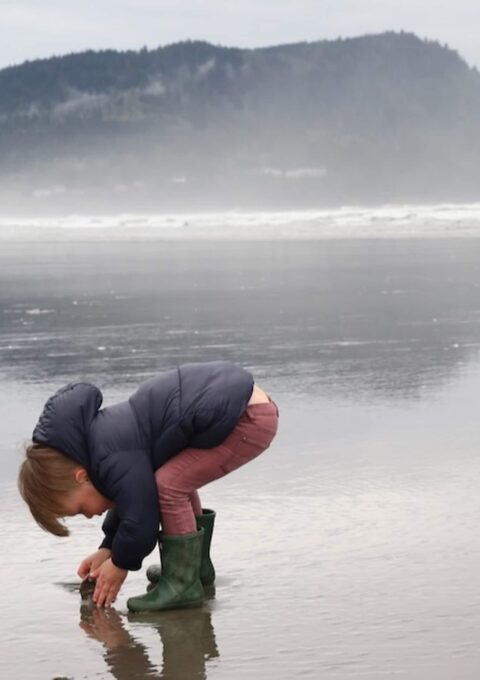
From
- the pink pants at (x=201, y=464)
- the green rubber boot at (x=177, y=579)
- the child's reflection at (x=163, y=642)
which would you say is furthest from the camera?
the pink pants at (x=201, y=464)

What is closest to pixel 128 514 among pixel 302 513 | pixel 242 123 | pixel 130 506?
pixel 130 506

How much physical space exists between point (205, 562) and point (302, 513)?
0.66m

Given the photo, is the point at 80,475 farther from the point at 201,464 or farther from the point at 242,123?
the point at 242,123

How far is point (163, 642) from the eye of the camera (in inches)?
118

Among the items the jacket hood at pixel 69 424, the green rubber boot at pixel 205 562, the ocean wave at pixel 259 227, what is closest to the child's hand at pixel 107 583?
the green rubber boot at pixel 205 562

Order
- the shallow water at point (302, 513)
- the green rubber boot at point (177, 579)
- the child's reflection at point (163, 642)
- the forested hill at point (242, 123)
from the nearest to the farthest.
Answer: the child's reflection at point (163, 642) → the shallow water at point (302, 513) → the green rubber boot at point (177, 579) → the forested hill at point (242, 123)

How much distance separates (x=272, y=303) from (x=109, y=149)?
53.7m

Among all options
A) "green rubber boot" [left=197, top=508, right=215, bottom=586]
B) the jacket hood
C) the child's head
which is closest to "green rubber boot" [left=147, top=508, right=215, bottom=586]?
"green rubber boot" [left=197, top=508, right=215, bottom=586]

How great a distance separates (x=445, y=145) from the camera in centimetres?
6550

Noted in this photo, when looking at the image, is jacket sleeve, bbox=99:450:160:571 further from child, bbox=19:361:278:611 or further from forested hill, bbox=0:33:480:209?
forested hill, bbox=0:33:480:209

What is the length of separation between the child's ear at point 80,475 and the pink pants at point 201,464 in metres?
0.21

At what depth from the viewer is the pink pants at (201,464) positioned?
3395mm

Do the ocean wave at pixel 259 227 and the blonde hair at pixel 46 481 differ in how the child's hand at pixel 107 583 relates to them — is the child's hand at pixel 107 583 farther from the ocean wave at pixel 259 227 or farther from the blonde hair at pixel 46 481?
the ocean wave at pixel 259 227

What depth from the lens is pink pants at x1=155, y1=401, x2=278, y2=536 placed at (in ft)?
11.1
